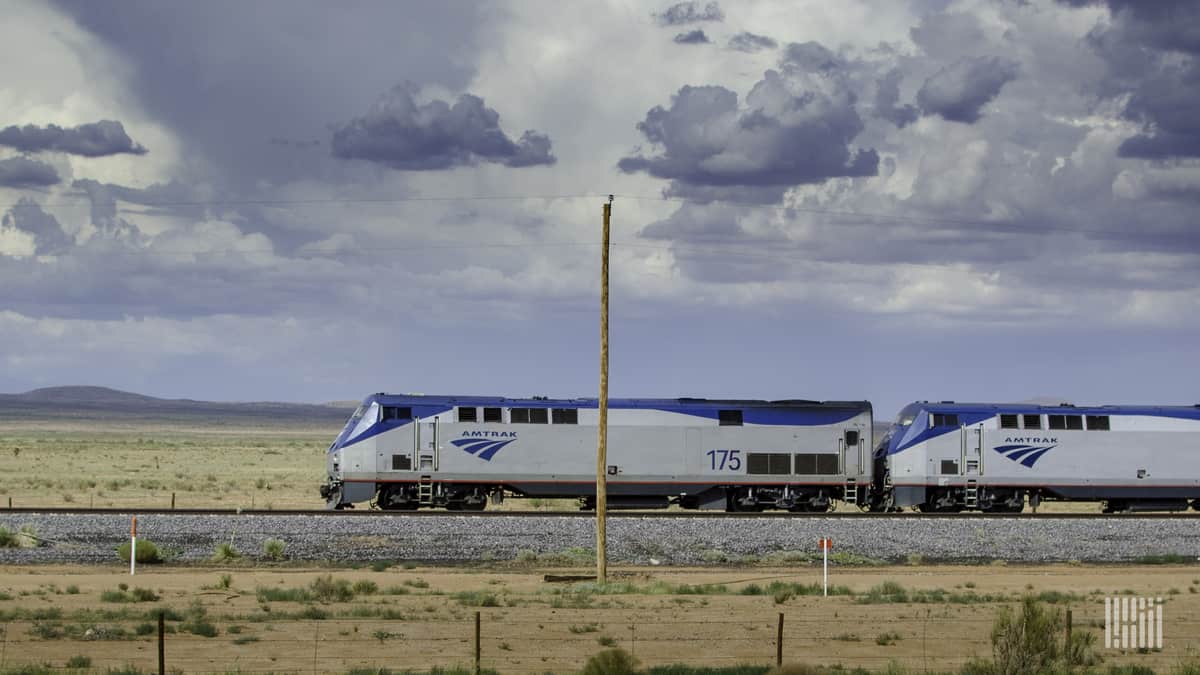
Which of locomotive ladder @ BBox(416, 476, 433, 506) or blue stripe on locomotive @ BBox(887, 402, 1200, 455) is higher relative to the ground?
blue stripe on locomotive @ BBox(887, 402, 1200, 455)

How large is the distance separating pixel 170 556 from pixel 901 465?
2546cm

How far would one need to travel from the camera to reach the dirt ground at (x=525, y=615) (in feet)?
82.6

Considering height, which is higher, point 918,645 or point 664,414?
point 664,414

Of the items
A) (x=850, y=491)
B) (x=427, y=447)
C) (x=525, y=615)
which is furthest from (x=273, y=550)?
(x=850, y=491)

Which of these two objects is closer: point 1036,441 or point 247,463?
point 1036,441

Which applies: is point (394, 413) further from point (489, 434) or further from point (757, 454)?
point (757, 454)

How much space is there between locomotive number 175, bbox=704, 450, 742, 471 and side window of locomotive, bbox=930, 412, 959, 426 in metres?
7.14

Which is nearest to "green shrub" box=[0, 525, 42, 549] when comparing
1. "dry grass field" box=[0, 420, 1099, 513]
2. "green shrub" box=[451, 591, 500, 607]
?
"green shrub" box=[451, 591, 500, 607]

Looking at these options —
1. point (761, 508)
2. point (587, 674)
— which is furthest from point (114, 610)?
point (761, 508)

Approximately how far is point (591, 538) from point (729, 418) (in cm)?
989

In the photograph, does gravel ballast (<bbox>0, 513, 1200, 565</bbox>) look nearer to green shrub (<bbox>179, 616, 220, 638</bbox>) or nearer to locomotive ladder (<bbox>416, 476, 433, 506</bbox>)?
locomotive ladder (<bbox>416, 476, 433, 506</bbox>)

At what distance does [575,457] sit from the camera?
4934 centimetres

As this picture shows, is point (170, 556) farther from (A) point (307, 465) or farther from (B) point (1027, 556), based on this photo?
(A) point (307, 465)

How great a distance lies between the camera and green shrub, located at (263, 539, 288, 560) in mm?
38219
